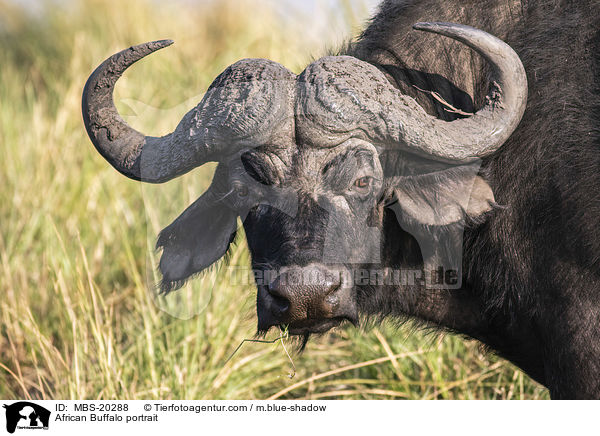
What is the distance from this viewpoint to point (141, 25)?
8648 millimetres

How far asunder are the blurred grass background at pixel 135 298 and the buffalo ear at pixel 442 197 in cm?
75

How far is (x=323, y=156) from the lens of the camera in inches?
114

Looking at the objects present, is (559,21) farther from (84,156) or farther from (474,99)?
(84,156)

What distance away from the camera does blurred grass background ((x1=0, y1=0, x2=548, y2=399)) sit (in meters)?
4.03

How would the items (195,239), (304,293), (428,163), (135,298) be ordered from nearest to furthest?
(304,293) → (428,163) → (195,239) → (135,298)

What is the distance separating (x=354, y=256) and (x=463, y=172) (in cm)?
56

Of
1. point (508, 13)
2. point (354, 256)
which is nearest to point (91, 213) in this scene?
point (354, 256)

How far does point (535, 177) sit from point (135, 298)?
2.96 meters

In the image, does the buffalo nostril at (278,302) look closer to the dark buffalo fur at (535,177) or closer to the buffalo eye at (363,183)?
the buffalo eye at (363,183)

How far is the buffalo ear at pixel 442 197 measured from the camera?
297 centimetres
